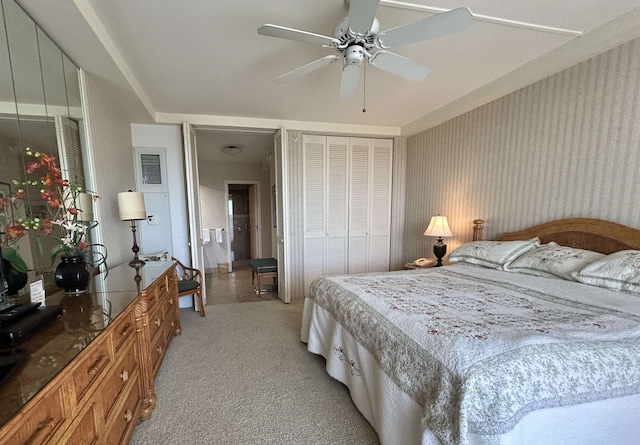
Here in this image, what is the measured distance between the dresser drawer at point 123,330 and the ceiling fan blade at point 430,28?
6.64 ft

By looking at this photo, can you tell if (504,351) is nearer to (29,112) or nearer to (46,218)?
(46,218)

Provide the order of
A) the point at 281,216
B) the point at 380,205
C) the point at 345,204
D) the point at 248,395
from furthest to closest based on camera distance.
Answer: the point at 380,205 < the point at 345,204 < the point at 281,216 < the point at 248,395

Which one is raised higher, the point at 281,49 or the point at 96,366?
the point at 281,49

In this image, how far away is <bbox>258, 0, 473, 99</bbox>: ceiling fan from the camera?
128cm

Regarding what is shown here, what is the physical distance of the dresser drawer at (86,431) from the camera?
2.94 ft

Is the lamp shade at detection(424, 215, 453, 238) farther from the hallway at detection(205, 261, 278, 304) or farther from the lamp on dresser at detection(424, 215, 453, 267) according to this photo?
the hallway at detection(205, 261, 278, 304)

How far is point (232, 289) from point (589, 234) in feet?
14.6

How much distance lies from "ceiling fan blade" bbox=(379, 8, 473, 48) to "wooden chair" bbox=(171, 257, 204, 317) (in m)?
2.88

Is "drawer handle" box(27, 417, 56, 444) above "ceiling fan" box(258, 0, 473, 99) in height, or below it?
below

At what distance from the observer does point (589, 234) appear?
6.52 ft

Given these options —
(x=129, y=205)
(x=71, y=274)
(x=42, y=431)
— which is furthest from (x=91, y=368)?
(x=129, y=205)

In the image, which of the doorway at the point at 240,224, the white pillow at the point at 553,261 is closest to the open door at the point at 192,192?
the white pillow at the point at 553,261

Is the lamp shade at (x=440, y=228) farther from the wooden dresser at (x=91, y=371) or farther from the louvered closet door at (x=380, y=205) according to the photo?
the wooden dresser at (x=91, y=371)

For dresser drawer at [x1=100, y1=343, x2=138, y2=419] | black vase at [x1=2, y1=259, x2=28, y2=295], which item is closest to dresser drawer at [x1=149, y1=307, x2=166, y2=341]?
dresser drawer at [x1=100, y1=343, x2=138, y2=419]
